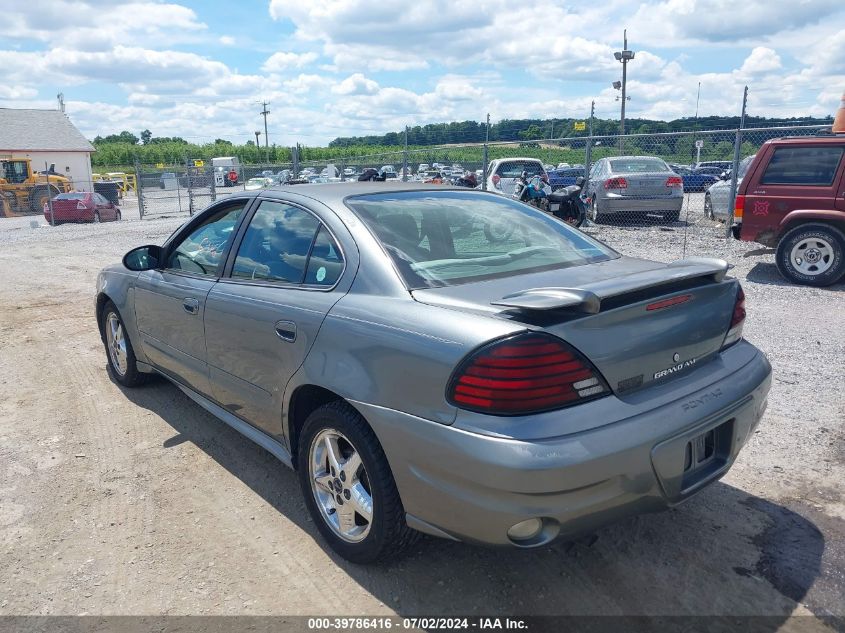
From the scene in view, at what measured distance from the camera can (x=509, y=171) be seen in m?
17.7

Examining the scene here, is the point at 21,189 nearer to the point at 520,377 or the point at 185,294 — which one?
the point at 185,294

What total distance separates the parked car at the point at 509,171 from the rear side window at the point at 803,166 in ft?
28.0

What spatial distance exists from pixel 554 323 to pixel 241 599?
1.70 metres

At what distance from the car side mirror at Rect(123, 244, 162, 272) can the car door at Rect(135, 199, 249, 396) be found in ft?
0.18

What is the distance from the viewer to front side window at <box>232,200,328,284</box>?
10.8ft

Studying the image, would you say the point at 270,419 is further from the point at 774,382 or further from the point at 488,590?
the point at 774,382

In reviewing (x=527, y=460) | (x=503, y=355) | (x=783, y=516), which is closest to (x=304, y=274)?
(x=503, y=355)

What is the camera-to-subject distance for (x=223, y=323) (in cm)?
358

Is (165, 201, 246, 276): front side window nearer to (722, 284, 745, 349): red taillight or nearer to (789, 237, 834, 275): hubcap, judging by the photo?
(722, 284, 745, 349): red taillight

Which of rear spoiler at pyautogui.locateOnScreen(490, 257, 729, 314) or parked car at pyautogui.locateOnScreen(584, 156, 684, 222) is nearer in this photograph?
rear spoiler at pyautogui.locateOnScreen(490, 257, 729, 314)

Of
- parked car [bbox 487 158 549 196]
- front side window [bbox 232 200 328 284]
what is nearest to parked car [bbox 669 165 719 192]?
parked car [bbox 487 158 549 196]

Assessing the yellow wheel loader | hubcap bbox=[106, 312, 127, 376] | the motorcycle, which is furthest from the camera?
the yellow wheel loader

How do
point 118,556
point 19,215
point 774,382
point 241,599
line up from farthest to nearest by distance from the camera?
point 19,215 → point 774,382 → point 118,556 → point 241,599

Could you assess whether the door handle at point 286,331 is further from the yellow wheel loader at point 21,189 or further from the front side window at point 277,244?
the yellow wheel loader at point 21,189
